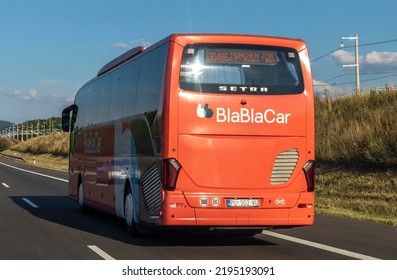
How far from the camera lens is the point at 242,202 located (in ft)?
34.3

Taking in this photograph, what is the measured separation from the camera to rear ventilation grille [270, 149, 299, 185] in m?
10.7

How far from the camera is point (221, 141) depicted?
10508 millimetres

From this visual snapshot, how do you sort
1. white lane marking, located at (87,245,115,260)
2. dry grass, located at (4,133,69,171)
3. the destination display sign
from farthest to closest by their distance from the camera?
dry grass, located at (4,133,69,171)
the destination display sign
white lane marking, located at (87,245,115,260)

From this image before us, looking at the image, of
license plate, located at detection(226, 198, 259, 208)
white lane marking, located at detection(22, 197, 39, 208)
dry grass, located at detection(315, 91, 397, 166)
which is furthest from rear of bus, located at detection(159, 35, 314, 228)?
dry grass, located at detection(315, 91, 397, 166)

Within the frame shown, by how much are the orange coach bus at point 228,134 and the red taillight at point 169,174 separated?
0.02 m

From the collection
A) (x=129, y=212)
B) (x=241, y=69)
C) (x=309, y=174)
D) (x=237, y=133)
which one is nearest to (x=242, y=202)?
(x=237, y=133)

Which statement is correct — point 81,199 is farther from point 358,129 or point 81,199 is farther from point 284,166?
point 358,129

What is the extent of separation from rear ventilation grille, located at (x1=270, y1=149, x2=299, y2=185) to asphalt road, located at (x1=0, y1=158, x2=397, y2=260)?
46.0 inches

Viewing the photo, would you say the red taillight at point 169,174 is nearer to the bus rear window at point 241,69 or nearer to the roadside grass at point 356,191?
the bus rear window at point 241,69

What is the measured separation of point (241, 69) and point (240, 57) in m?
0.21

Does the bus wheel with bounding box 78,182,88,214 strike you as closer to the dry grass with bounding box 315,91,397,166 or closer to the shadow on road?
the shadow on road
